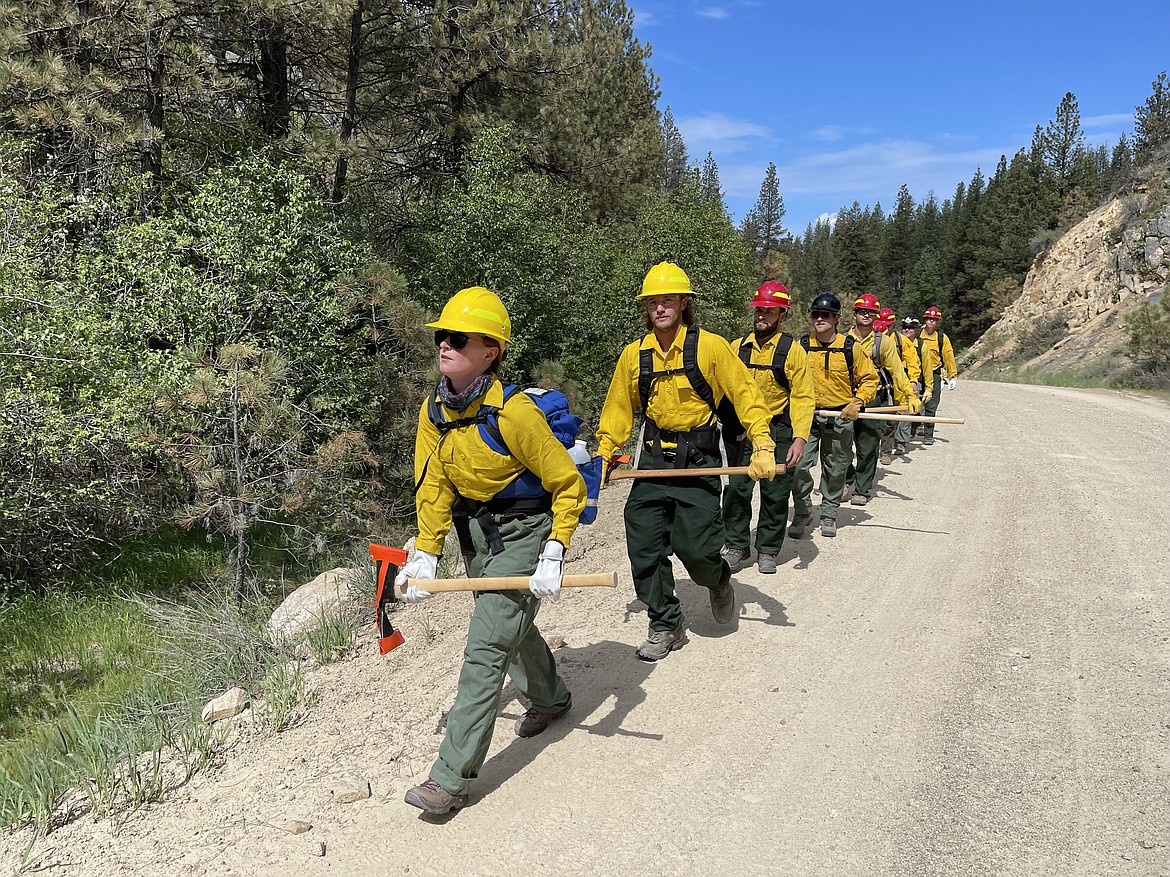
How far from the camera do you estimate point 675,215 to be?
24.6 m

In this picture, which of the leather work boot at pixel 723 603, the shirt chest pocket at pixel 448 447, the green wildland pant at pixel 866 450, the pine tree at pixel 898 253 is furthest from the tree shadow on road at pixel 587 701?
the pine tree at pixel 898 253

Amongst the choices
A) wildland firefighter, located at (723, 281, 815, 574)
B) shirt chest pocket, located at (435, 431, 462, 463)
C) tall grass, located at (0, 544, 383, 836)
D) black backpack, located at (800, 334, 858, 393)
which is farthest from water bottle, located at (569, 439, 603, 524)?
black backpack, located at (800, 334, 858, 393)

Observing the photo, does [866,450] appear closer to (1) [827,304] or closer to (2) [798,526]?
(2) [798,526]

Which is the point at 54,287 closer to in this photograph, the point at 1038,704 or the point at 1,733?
the point at 1,733

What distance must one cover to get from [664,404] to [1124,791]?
9.65 ft

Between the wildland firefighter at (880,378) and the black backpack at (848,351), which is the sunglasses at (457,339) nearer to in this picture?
the black backpack at (848,351)

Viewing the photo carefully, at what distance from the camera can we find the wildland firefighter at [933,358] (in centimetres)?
1228

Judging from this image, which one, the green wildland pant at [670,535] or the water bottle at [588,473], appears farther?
the green wildland pant at [670,535]

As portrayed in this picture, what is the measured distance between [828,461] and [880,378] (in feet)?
4.25

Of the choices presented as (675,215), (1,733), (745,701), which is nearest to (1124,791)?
(745,701)

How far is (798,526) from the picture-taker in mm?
7328

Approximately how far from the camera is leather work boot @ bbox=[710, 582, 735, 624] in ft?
16.2

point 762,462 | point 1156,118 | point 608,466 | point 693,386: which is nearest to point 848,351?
point 762,462

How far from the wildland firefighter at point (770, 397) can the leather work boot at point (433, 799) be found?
11.6ft
